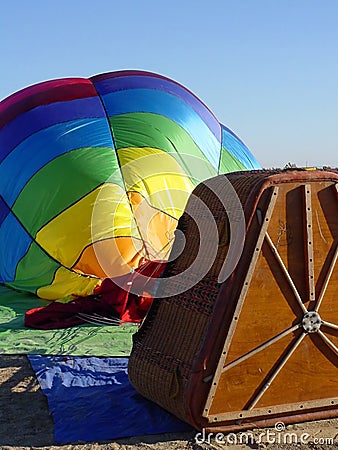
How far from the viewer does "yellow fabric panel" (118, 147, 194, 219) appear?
8273 mm

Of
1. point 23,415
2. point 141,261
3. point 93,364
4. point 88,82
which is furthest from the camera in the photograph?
point 88,82

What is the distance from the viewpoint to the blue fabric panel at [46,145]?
8.36 m

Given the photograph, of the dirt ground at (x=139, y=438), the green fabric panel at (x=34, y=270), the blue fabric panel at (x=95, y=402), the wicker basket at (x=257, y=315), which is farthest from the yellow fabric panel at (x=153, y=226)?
the wicker basket at (x=257, y=315)

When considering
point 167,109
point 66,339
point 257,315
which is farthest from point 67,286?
point 257,315

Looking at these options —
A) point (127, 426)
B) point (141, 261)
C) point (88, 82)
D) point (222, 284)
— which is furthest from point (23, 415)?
point (88, 82)

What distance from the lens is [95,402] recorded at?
500 centimetres

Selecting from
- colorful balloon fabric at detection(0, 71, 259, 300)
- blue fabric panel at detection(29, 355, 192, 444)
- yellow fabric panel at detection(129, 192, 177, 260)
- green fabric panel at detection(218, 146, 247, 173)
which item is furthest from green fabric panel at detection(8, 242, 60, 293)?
green fabric panel at detection(218, 146, 247, 173)

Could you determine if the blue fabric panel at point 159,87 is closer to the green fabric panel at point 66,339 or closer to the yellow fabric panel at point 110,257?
the yellow fabric panel at point 110,257

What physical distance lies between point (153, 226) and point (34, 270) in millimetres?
1351

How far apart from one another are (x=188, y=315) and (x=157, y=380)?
0.44 m

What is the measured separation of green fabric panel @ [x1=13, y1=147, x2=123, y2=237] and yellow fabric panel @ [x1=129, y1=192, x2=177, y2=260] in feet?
1.00

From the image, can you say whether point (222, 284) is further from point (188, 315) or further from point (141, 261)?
point (141, 261)

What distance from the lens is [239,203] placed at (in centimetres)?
451

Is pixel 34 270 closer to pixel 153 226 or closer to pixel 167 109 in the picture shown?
pixel 153 226
